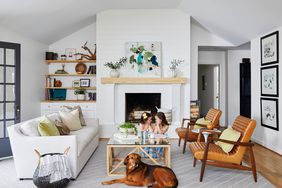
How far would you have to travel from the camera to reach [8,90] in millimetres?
4605

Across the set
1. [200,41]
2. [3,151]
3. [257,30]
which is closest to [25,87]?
[3,151]

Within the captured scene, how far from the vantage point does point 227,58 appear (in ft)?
24.0

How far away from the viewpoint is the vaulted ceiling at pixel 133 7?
4.20m

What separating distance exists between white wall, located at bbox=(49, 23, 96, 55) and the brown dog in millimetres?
4390

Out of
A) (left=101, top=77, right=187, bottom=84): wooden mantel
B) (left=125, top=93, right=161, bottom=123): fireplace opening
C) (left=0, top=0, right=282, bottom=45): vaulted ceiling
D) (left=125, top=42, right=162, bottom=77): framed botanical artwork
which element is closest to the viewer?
(left=0, top=0, right=282, bottom=45): vaulted ceiling

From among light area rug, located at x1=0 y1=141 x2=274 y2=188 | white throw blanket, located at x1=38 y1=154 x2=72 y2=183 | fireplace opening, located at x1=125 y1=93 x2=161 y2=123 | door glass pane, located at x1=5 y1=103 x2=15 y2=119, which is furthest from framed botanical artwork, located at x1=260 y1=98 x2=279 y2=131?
door glass pane, located at x1=5 y1=103 x2=15 y2=119

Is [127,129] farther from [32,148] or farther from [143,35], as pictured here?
[143,35]

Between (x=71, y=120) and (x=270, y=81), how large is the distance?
387 centimetres

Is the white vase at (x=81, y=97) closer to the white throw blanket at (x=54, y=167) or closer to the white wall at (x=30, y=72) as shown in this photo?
the white wall at (x=30, y=72)

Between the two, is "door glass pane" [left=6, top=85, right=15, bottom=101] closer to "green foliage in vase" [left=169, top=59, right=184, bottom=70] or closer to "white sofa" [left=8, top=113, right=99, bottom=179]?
"white sofa" [left=8, top=113, right=99, bottom=179]

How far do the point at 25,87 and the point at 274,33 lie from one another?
5115mm

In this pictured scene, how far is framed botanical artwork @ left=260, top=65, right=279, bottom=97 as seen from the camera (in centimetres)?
464

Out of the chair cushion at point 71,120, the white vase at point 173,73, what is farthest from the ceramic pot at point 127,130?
the white vase at point 173,73

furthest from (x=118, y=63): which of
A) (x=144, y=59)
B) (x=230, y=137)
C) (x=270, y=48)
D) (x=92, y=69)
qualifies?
(x=230, y=137)
